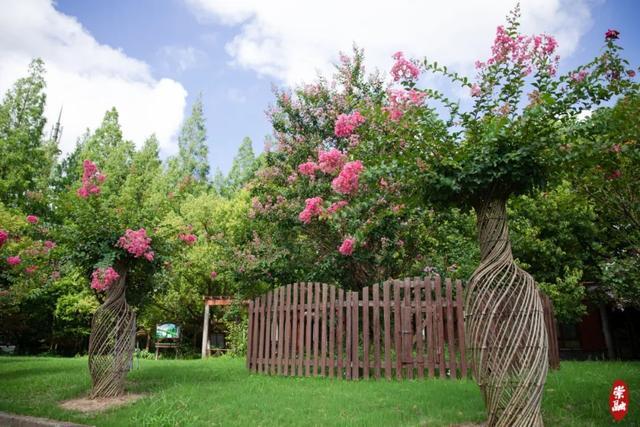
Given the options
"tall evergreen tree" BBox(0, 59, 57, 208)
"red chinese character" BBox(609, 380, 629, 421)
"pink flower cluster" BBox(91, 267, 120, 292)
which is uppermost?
"tall evergreen tree" BBox(0, 59, 57, 208)

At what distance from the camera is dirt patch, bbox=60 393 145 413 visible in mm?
5496

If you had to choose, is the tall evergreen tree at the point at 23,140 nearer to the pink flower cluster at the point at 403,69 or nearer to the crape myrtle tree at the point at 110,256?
the crape myrtle tree at the point at 110,256

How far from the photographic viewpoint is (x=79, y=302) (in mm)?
18906

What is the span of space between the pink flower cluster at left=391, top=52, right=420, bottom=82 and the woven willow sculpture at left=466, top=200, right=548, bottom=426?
148 centimetres

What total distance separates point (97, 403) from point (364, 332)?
405 cm

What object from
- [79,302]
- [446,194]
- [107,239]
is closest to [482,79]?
[446,194]

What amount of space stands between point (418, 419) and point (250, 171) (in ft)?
87.0

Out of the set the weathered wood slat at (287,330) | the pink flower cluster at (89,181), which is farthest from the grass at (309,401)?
the pink flower cluster at (89,181)

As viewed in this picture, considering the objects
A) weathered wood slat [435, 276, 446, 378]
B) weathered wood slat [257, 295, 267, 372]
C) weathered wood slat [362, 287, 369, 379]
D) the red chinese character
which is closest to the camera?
the red chinese character

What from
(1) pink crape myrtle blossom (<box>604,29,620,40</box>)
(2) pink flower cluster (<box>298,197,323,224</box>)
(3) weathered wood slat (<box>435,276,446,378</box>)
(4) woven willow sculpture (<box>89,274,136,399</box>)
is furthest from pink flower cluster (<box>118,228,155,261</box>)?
(1) pink crape myrtle blossom (<box>604,29,620,40</box>)

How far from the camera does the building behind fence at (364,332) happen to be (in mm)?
7293

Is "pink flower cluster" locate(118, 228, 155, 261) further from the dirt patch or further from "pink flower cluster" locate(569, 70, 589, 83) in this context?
Answer: "pink flower cluster" locate(569, 70, 589, 83)

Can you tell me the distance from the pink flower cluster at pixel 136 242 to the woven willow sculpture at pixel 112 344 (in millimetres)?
621

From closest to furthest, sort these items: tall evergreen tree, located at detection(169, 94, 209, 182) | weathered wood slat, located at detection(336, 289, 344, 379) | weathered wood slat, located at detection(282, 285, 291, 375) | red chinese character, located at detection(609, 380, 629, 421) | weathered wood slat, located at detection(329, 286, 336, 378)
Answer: red chinese character, located at detection(609, 380, 629, 421) → weathered wood slat, located at detection(336, 289, 344, 379) → weathered wood slat, located at detection(329, 286, 336, 378) → weathered wood slat, located at detection(282, 285, 291, 375) → tall evergreen tree, located at detection(169, 94, 209, 182)
